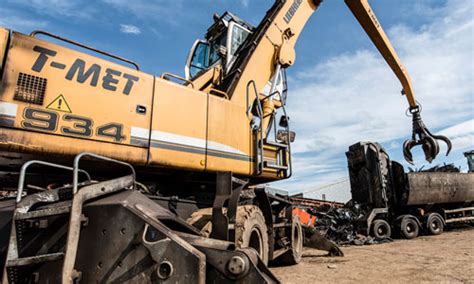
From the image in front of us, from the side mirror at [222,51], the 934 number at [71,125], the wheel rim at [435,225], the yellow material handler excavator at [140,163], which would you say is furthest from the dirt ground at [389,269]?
the wheel rim at [435,225]

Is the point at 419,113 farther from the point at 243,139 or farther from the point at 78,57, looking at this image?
the point at 78,57

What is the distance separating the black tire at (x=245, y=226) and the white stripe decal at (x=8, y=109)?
2143 millimetres

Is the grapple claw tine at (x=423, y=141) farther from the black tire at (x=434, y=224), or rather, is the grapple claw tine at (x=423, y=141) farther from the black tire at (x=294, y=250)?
the black tire at (x=294, y=250)

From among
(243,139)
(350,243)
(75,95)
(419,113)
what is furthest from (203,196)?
(419,113)

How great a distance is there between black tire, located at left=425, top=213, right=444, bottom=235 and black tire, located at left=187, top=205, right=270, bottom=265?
9.35m

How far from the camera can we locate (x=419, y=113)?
391 inches

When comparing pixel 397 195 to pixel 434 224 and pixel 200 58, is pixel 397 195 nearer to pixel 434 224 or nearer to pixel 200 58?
pixel 434 224

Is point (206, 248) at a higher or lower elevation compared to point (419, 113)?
lower

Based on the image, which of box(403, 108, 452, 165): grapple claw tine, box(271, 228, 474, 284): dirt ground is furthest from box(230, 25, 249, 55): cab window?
box(403, 108, 452, 165): grapple claw tine

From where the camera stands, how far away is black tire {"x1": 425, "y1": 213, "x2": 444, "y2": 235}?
11086 mm

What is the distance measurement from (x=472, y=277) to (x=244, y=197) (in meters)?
3.38

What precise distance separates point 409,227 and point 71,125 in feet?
37.3

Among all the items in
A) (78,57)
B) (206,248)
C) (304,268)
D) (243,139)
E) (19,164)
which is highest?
(78,57)

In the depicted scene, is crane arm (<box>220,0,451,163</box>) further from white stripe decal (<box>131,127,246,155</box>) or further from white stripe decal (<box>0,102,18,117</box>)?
white stripe decal (<box>0,102,18,117</box>)
